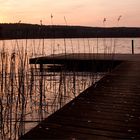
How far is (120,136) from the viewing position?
3.58 meters

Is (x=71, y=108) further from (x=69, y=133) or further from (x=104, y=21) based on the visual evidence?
(x=104, y=21)

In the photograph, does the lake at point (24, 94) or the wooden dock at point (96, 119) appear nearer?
the wooden dock at point (96, 119)

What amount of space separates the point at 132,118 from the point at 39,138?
1.37 meters

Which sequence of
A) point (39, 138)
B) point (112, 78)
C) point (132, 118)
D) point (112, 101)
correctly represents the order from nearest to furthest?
point (39, 138) < point (132, 118) < point (112, 101) < point (112, 78)

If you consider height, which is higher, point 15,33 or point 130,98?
point 15,33

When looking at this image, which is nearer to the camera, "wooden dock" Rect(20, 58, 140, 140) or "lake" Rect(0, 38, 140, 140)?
"wooden dock" Rect(20, 58, 140, 140)

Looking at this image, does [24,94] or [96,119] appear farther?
[24,94]

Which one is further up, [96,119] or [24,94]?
[24,94]

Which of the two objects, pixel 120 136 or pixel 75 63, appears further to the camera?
pixel 75 63

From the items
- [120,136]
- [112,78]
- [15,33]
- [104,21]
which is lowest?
[120,136]

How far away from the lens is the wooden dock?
3600mm

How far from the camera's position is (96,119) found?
4.22 meters

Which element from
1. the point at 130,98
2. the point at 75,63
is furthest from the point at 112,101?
the point at 75,63

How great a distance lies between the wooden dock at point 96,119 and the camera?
3.60 m
